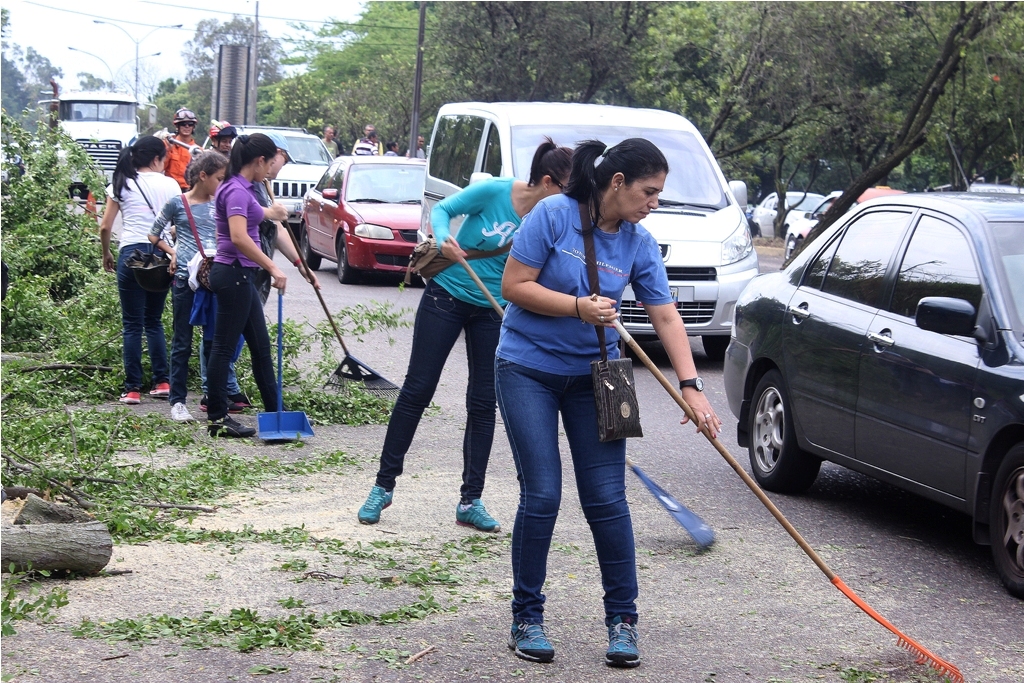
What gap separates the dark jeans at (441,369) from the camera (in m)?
5.91

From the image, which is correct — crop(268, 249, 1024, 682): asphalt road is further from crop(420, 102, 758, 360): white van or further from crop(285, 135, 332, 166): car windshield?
crop(285, 135, 332, 166): car windshield

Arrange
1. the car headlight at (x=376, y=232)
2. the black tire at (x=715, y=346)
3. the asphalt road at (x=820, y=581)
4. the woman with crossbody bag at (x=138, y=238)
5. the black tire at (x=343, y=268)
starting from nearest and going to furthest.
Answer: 1. the asphalt road at (x=820, y=581)
2. the woman with crossbody bag at (x=138, y=238)
3. the black tire at (x=715, y=346)
4. the car headlight at (x=376, y=232)
5. the black tire at (x=343, y=268)

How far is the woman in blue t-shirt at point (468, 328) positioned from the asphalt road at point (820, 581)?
605 mm

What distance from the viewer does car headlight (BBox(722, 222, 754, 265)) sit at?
11.5 metres

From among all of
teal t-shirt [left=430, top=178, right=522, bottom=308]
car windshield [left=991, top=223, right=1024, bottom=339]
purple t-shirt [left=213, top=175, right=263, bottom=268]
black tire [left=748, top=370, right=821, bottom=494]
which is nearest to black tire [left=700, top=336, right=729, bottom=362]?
black tire [left=748, top=370, right=821, bottom=494]

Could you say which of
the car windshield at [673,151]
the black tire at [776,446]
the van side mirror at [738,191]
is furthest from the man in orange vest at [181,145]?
the black tire at [776,446]

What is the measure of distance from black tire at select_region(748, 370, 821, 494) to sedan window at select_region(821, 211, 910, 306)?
0.65 meters

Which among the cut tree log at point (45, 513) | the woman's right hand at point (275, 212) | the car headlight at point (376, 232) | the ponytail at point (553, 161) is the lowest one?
the cut tree log at point (45, 513)

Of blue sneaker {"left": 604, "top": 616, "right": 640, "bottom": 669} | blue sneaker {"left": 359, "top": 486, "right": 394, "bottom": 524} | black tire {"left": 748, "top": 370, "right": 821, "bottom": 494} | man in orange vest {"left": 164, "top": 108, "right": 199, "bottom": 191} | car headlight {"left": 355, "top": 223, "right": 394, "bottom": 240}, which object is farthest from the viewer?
car headlight {"left": 355, "top": 223, "right": 394, "bottom": 240}

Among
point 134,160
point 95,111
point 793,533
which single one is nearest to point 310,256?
point 134,160

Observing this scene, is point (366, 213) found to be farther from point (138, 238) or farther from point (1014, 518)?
point (1014, 518)

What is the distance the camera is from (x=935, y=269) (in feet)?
19.6

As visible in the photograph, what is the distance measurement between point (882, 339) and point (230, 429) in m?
3.98

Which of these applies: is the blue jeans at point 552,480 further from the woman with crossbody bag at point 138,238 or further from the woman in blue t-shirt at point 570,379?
the woman with crossbody bag at point 138,238
